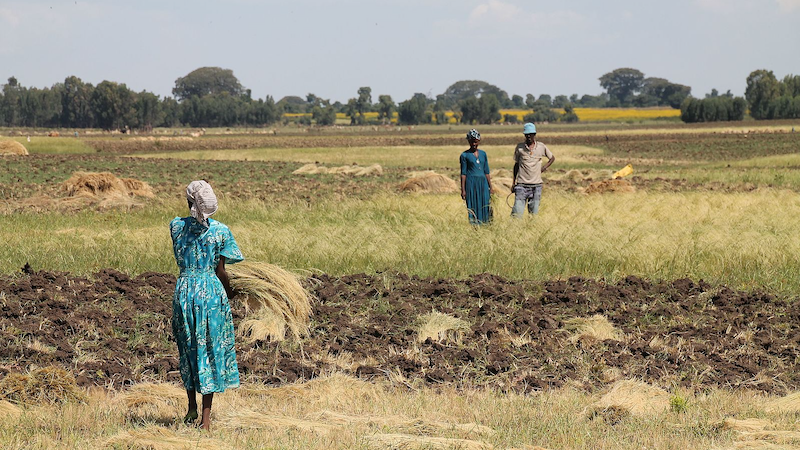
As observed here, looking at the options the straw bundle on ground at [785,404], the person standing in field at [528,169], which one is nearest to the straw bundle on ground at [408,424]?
the straw bundle on ground at [785,404]

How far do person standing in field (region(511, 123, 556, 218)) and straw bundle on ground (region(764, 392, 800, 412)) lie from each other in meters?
6.57

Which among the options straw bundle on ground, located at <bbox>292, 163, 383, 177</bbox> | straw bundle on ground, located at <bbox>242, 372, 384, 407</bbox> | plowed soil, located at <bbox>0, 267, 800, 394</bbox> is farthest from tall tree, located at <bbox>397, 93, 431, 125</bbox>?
straw bundle on ground, located at <bbox>242, 372, 384, 407</bbox>

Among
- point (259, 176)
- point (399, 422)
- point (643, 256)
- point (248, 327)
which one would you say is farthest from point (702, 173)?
A: point (399, 422)

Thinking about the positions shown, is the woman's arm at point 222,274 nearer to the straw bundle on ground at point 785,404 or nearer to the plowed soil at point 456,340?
the plowed soil at point 456,340

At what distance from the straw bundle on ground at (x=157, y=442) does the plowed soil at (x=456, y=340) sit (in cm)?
196

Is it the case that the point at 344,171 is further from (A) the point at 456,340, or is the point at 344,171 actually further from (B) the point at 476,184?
(A) the point at 456,340

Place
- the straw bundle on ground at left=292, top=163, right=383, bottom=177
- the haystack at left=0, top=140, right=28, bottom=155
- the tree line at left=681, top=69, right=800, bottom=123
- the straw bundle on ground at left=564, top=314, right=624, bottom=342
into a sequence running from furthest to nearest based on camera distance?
the tree line at left=681, top=69, right=800, bottom=123, the haystack at left=0, top=140, right=28, bottom=155, the straw bundle on ground at left=292, top=163, right=383, bottom=177, the straw bundle on ground at left=564, top=314, right=624, bottom=342

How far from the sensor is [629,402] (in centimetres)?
605

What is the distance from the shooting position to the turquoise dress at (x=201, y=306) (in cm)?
525

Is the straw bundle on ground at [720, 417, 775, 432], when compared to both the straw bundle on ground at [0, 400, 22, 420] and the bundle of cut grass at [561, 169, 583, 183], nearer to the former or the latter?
the straw bundle on ground at [0, 400, 22, 420]

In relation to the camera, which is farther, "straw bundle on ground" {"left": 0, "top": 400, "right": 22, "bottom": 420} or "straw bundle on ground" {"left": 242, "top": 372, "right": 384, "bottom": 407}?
"straw bundle on ground" {"left": 242, "top": 372, "right": 384, "bottom": 407}

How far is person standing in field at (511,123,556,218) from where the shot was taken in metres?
12.5

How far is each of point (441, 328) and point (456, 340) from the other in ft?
0.61

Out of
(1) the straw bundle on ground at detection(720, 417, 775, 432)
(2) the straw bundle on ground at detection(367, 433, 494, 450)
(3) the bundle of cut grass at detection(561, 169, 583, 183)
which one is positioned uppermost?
(2) the straw bundle on ground at detection(367, 433, 494, 450)
